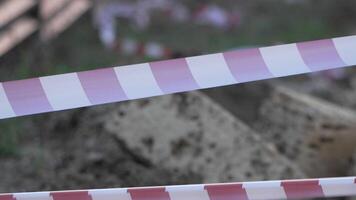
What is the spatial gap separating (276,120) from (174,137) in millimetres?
898

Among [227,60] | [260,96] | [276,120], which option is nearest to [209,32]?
[260,96]

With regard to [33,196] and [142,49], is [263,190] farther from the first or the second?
[142,49]

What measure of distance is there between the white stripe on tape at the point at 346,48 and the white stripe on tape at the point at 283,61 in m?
0.13

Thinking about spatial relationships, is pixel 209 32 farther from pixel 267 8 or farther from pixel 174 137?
pixel 174 137

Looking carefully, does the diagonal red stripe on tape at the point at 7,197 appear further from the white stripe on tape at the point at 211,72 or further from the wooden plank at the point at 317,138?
the wooden plank at the point at 317,138

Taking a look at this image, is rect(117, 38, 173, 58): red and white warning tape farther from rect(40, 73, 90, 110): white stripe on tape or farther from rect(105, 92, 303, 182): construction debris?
rect(40, 73, 90, 110): white stripe on tape

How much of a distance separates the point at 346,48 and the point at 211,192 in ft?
2.22

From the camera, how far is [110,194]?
104 inches

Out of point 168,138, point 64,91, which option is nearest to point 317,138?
point 168,138

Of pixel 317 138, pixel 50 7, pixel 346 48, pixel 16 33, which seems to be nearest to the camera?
pixel 346 48

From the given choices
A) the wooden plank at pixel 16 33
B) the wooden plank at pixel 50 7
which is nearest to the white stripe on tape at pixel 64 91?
the wooden plank at pixel 16 33

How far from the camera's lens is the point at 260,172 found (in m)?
3.77

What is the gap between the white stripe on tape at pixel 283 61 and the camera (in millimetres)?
2723

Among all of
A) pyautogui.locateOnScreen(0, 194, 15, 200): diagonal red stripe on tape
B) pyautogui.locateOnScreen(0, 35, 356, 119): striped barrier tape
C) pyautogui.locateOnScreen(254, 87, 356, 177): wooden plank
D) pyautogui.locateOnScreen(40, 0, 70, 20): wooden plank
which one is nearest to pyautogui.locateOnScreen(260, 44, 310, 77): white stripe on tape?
pyautogui.locateOnScreen(0, 35, 356, 119): striped barrier tape
